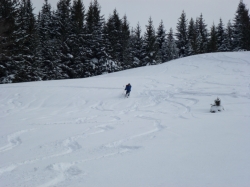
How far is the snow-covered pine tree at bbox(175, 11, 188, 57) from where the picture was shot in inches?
1918

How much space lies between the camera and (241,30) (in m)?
41.2

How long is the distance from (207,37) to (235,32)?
1004 cm

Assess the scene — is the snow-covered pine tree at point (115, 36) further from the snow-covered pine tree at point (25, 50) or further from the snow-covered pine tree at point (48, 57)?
the snow-covered pine tree at point (25, 50)

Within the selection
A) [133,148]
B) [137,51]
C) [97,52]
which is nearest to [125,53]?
[137,51]

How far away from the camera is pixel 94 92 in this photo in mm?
15703

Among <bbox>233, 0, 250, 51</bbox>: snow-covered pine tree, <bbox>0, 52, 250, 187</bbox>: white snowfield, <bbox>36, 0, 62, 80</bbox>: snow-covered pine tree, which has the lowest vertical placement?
<bbox>0, 52, 250, 187</bbox>: white snowfield

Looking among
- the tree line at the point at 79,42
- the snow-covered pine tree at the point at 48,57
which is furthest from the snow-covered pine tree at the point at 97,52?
the snow-covered pine tree at the point at 48,57

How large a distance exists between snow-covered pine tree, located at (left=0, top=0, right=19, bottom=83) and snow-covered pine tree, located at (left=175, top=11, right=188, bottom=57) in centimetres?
3477

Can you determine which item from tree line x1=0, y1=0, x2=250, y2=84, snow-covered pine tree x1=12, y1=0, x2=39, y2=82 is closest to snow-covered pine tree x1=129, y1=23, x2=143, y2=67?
tree line x1=0, y1=0, x2=250, y2=84

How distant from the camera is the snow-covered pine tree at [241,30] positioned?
40.1 m

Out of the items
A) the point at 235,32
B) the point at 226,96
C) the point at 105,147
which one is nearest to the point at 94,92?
the point at 226,96

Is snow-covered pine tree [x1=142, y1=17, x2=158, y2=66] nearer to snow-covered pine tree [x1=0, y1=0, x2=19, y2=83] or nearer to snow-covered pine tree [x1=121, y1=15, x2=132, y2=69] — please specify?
snow-covered pine tree [x1=121, y1=15, x2=132, y2=69]

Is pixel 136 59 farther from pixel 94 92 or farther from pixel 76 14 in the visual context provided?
pixel 94 92

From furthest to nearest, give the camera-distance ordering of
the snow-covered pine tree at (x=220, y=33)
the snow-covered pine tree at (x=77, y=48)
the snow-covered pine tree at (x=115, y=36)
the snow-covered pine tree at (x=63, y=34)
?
the snow-covered pine tree at (x=220, y=33), the snow-covered pine tree at (x=115, y=36), the snow-covered pine tree at (x=77, y=48), the snow-covered pine tree at (x=63, y=34)
